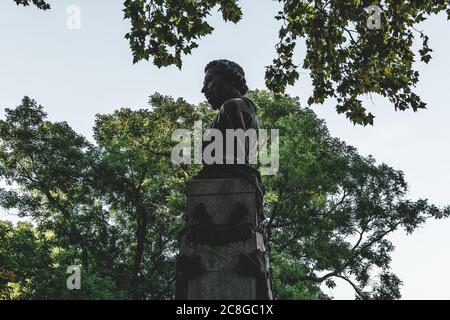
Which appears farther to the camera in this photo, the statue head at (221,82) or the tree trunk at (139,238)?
the tree trunk at (139,238)

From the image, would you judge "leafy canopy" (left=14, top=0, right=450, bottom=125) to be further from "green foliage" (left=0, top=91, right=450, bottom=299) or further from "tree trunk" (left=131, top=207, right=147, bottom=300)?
"tree trunk" (left=131, top=207, right=147, bottom=300)

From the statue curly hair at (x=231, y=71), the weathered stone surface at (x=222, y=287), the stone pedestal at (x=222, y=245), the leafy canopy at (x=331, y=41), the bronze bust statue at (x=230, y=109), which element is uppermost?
the leafy canopy at (x=331, y=41)

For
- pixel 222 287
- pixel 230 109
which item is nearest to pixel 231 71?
pixel 230 109

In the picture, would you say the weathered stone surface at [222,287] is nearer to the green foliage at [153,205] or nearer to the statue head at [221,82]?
the statue head at [221,82]

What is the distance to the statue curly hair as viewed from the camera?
5809mm

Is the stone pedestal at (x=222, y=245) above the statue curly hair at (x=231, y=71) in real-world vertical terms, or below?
below

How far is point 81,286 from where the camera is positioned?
1386cm

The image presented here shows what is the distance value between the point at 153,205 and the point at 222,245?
562 inches

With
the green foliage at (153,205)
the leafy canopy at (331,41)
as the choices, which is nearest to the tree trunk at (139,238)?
the green foliage at (153,205)

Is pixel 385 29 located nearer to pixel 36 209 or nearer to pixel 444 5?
pixel 444 5

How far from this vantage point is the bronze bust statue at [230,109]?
519 cm

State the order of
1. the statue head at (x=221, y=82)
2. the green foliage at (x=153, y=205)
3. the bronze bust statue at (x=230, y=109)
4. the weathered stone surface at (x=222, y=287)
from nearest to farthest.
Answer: the weathered stone surface at (x=222, y=287)
the bronze bust statue at (x=230, y=109)
the statue head at (x=221, y=82)
the green foliage at (x=153, y=205)

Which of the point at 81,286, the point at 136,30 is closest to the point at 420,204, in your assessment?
the point at 81,286

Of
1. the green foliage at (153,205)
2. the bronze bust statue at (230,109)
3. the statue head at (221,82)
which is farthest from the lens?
the green foliage at (153,205)
